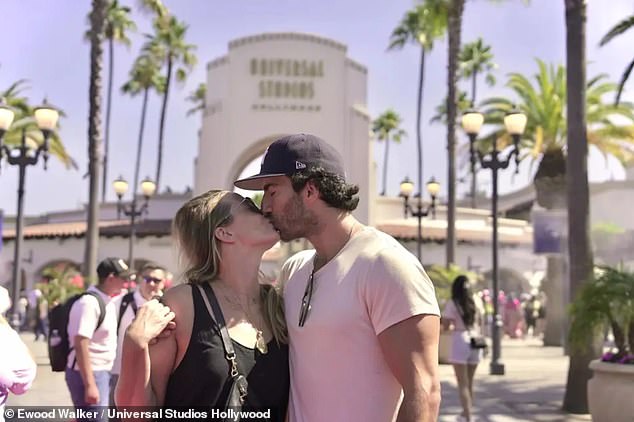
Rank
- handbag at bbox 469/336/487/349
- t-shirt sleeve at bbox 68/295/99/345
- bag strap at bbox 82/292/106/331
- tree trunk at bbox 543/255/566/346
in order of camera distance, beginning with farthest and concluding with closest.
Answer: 1. tree trunk at bbox 543/255/566/346
2. handbag at bbox 469/336/487/349
3. bag strap at bbox 82/292/106/331
4. t-shirt sleeve at bbox 68/295/99/345

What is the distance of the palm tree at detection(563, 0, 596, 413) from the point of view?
10039 mm

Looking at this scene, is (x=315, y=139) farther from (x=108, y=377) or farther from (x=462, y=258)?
(x=462, y=258)

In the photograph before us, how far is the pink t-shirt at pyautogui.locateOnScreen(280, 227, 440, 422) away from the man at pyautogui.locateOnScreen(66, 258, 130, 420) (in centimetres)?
341

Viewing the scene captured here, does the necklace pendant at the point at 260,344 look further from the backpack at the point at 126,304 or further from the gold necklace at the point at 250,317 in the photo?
the backpack at the point at 126,304

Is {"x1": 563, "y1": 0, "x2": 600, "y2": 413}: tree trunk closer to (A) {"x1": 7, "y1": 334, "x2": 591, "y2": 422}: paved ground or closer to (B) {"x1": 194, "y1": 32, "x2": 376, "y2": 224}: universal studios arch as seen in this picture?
(A) {"x1": 7, "y1": 334, "x2": 591, "y2": 422}: paved ground

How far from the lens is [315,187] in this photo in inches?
98.8

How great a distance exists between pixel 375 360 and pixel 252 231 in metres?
0.66

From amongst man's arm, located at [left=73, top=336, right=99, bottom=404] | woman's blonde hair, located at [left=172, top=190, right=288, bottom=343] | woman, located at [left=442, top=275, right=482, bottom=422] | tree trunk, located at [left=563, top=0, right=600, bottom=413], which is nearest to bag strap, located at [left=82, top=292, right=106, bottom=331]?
man's arm, located at [left=73, top=336, right=99, bottom=404]

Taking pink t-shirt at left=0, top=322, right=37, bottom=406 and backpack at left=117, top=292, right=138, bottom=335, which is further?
backpack at left=117, top=292, right=138, bottom=335

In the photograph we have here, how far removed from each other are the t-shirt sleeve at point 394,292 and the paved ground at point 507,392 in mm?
5087

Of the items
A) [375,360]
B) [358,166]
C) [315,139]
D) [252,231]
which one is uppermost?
[358,166]

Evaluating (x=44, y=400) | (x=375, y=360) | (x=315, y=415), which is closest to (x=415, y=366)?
(x=375, y=360)

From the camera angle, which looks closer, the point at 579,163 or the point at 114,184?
the point at 579,163

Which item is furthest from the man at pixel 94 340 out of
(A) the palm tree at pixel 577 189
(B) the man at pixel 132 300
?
(A) the palm tree at pixel 577 189
